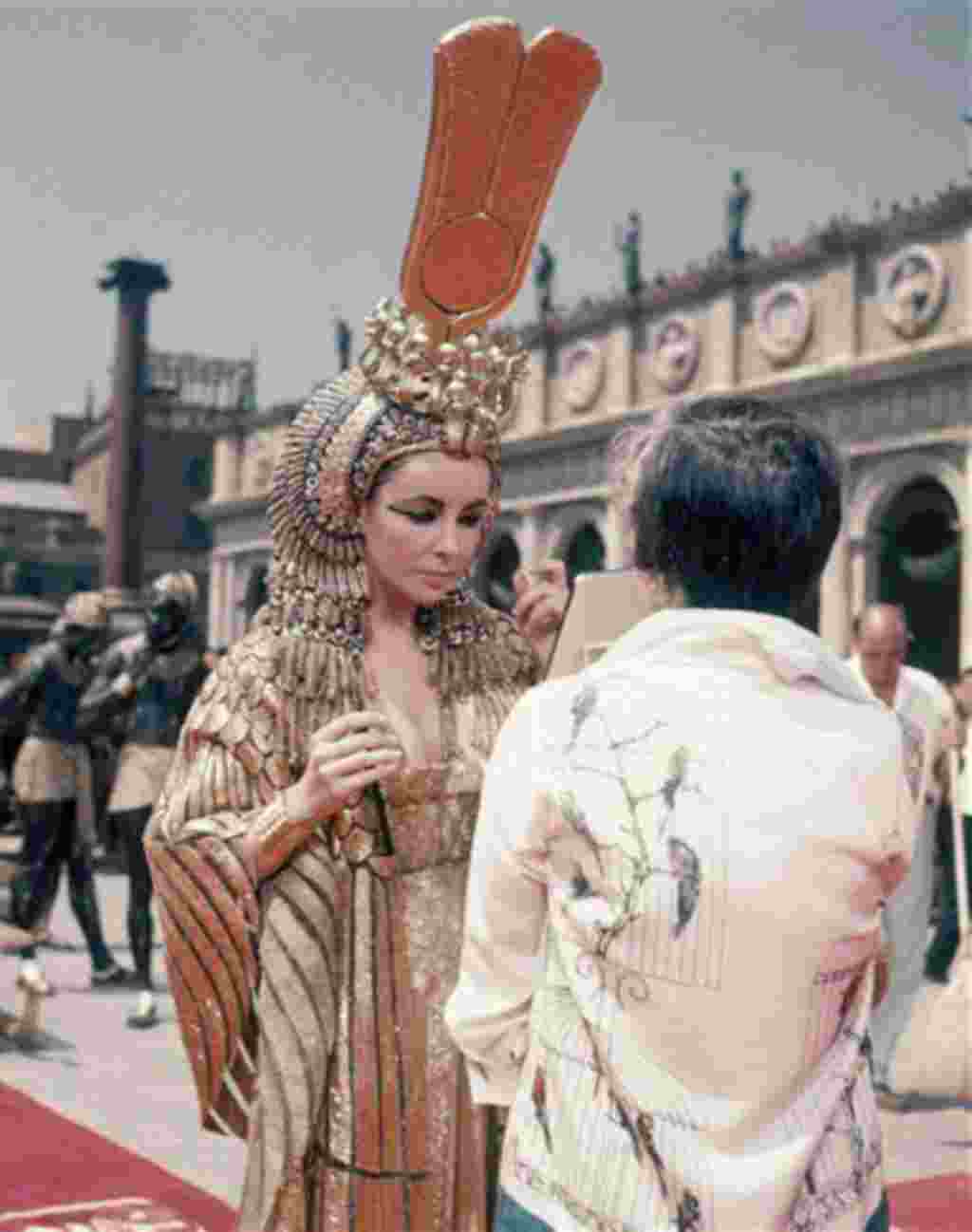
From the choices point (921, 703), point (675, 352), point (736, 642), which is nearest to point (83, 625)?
point (921, 703)

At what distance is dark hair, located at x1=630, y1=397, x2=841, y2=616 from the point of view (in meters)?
1.39

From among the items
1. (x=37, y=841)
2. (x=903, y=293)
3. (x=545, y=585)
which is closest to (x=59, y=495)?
(x=903, y=293)

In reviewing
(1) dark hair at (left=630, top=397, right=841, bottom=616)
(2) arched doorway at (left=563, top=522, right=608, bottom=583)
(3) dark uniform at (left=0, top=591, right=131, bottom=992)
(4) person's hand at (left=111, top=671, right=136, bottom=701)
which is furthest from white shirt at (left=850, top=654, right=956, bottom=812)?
(2) arched doorway at (left=563, top=522, right=608, bottom=583)

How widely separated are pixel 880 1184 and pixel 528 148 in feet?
4.34

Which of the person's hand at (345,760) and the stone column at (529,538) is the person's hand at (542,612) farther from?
the stone column at (529,538)

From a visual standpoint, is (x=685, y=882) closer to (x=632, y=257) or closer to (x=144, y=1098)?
(x=144, y=1098)

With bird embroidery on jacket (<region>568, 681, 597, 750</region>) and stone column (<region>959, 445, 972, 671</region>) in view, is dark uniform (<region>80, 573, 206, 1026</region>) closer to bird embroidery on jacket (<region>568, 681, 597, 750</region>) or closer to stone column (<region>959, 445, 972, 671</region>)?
bird embroidery on jacket (<region>568, 681, 597, 750</region>)

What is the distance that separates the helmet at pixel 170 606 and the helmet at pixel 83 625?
0.41m

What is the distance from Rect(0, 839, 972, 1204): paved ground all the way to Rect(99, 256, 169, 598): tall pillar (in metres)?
20.5

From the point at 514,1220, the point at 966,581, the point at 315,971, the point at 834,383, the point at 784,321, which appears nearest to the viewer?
the point at 514,1220

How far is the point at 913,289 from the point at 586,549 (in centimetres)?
746

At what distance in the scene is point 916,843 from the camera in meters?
4.72

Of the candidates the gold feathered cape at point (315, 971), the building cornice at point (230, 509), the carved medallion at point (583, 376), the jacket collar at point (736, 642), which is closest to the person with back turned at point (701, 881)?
the jacket collar at point (736, 642)

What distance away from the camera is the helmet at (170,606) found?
6586 mm
